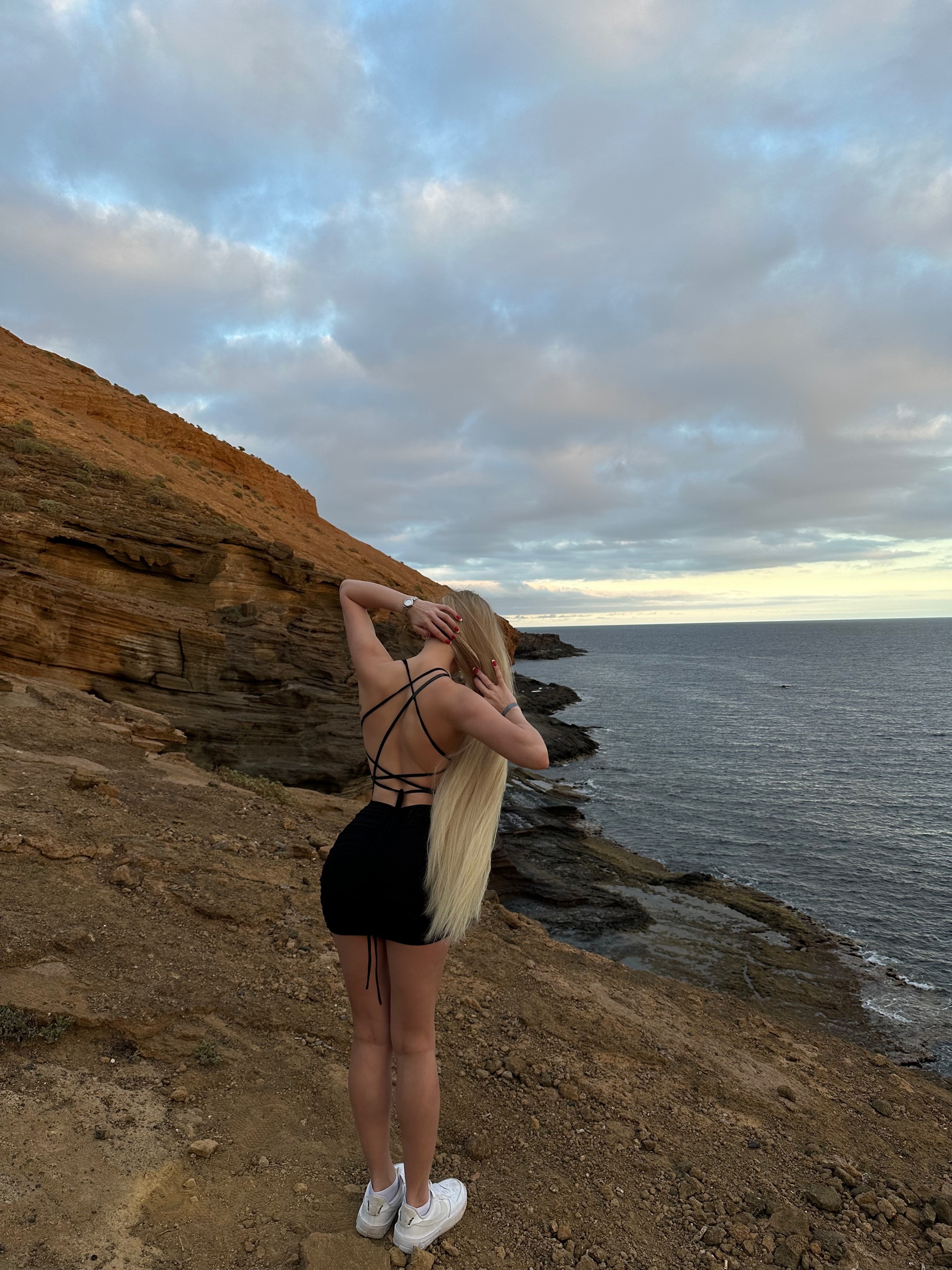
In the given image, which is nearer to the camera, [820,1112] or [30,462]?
[820,1112]

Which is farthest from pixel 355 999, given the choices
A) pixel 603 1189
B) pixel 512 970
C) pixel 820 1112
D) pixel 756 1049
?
pixel 756 1049

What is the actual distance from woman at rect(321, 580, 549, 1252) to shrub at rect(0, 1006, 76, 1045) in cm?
186

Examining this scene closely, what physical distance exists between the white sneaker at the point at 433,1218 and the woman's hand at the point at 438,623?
220 cm

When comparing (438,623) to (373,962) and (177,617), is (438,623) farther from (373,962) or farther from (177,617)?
(177,617)

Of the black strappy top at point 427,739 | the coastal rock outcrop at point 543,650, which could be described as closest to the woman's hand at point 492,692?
the black strappy top at point 427,739

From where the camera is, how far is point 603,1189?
3.38m

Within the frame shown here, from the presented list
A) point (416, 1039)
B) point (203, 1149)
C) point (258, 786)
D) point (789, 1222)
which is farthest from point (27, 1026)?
point (258, 786)

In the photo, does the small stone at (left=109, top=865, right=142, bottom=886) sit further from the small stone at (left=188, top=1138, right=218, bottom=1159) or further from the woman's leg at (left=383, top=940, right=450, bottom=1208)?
Answer: the woman's leg at (left=383, top=940, right=450, bottom=1208)

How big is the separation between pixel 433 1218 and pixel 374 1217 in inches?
9.4

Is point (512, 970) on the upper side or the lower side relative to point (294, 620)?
lower

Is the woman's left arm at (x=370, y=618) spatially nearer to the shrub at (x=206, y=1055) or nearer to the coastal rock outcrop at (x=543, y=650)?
the shrub at (x=206, y=1055)

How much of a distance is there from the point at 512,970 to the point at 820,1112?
271 centimetres

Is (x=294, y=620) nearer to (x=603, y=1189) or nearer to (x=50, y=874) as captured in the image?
(x=50, y=874)

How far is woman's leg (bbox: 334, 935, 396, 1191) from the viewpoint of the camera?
247 centimetres
